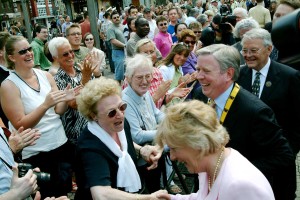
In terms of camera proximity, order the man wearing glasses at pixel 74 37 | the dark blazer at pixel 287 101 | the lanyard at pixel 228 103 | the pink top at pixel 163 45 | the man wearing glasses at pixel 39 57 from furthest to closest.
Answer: the pink top at pixel 163 45 → the man wearing glasses at pixel 39 57 → the man wearing glasses at pixel 74 37 → the dark blazer at pixel 287 101 → the lanyard at pixel 228 103

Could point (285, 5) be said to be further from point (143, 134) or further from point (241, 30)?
point (143, 134)

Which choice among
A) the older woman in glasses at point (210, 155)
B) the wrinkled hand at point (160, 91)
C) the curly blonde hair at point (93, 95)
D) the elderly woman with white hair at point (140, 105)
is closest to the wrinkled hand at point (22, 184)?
the curly blonde hair at point (93, 95)

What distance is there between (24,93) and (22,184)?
3.79 ft

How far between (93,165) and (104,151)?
12 cm

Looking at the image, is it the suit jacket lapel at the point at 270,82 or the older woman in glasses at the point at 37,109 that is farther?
the older woman in glasses at the point at 37,109

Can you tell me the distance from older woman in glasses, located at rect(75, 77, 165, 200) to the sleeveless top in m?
0.85

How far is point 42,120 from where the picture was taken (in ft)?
10.2

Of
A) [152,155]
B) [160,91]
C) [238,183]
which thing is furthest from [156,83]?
[238,183]

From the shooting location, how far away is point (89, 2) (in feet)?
18.1

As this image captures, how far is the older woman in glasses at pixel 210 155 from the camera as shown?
1573mm

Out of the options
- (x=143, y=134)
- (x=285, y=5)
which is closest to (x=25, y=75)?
(x=143, y=134)

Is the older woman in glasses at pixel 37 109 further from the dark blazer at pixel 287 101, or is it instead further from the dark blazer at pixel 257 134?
the dark blazer at pixel 287 101

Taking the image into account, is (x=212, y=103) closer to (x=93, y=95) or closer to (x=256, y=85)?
(x=256, y=85)

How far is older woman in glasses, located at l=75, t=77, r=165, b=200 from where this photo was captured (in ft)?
6.70
